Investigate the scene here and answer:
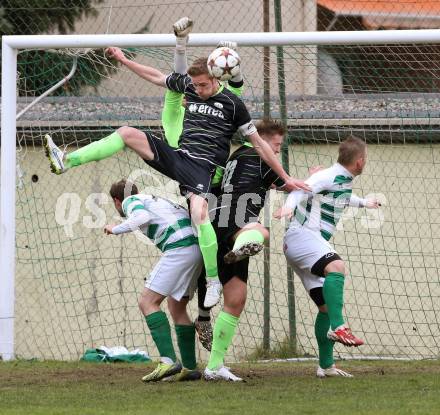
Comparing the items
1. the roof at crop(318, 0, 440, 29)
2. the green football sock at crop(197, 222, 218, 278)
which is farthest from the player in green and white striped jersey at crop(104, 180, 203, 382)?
the roof at crop(318, 0, 440, 29)

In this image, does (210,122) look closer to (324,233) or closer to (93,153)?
(93,153)

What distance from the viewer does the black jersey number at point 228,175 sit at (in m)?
8.20

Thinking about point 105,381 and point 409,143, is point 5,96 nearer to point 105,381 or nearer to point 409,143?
point 105,381

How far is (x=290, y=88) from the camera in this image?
1094 centimetres

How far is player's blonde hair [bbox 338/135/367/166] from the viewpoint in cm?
805

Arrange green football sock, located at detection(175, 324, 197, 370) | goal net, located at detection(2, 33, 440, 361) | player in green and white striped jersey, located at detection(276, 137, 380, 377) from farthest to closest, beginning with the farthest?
1. goal net, located at detection(2, 33, 440, 361)
2. green football sock, located at detection(175, 324, 197, 370)
3. player in green and white striped jersey, located at detection(276, 137, 380, 377)

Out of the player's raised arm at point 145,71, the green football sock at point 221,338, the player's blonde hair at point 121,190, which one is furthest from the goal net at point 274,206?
the green football sock at point 221,338

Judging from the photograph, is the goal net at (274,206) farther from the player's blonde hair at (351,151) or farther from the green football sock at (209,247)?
the green football sock at (209,247)

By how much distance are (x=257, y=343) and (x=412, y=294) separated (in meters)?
1.71

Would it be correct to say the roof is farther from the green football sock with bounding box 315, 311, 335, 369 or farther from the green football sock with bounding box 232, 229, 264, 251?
the green football sock with bounding box 232, 229, 264, 251

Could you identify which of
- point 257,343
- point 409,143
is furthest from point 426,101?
point 257,343

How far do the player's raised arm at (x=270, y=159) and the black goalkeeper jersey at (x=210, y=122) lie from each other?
115 millimetres

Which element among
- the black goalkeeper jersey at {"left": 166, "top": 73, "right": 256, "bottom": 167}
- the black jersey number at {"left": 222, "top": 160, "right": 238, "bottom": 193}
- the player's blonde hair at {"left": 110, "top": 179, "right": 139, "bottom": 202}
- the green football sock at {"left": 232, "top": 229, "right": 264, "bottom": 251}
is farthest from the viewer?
the player's blonde hair at {"left": 110, "top": 179, "right": 139, "bottom": 202}

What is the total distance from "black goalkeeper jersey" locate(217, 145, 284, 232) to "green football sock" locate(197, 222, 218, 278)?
0.30 meters
